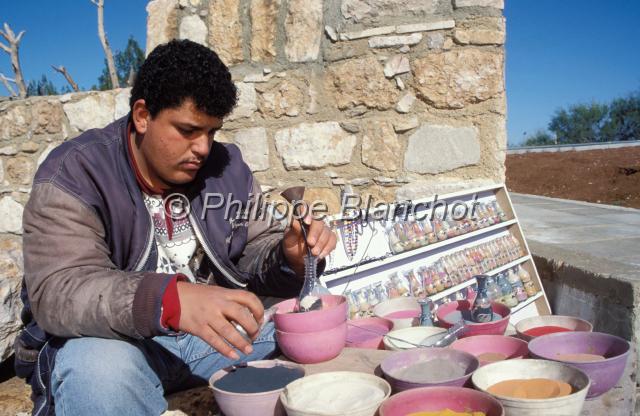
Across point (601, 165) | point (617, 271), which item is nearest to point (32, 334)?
point (617, 271)

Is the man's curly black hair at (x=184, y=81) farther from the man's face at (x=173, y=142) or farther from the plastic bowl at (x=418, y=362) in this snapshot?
the plastic bowl at (x=418, y=362)

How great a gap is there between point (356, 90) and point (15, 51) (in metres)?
3.28

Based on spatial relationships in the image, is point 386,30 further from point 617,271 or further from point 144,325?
point 144,325

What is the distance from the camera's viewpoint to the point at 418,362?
1.63 metres

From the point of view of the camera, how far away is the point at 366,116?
9.70 feet

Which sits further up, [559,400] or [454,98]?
[454,98]

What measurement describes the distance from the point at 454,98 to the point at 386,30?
1.64ft

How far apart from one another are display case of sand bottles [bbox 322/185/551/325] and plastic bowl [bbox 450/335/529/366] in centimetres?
60

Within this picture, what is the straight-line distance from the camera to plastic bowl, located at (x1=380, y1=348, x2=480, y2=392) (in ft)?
4.84

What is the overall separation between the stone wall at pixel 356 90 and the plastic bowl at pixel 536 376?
1.50 m

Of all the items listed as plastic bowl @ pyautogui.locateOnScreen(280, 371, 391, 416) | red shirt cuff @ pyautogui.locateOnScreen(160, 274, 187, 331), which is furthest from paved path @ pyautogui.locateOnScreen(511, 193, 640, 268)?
red shirt cuff @ pyautogui.locateOnScreen(160, 274, 187, 331)

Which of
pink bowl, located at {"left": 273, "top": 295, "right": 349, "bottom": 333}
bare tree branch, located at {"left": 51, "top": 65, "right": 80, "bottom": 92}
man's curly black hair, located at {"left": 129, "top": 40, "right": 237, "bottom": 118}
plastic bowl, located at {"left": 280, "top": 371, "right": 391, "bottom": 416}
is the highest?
bare tree branch, located at {"left": 51, "top": 65, "right": 80, "bottom": 92}

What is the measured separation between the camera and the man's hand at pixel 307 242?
185 centimetres

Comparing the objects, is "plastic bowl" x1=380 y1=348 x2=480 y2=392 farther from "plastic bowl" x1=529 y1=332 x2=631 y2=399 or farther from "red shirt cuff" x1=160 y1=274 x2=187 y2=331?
"red shirt cuff" x1=160 y1=274 x2=187 y2=331
